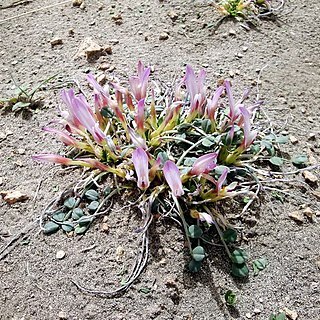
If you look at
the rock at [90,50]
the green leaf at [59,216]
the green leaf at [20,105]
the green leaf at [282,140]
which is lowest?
the green leaf at [282,140]

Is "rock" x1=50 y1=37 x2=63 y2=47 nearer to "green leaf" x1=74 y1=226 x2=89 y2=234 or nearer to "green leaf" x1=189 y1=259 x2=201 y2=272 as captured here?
"green leaf" x1=74 y1=226 x2=89 y2=234

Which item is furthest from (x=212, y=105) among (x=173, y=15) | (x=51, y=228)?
(x=173, y=15)

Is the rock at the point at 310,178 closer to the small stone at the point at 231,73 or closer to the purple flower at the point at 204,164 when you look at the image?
the purple flower at the point at 204,164

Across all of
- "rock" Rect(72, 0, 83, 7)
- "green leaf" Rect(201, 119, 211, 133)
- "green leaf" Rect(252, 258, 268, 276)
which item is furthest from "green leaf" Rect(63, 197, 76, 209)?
"rock" Rect(72, 0, 83, 7)

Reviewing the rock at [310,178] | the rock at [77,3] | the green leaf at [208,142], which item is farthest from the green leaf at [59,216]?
the rock at [77,3]

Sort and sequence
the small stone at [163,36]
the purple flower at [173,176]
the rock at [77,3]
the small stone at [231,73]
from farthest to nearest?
the rock at [77,3] < the small stone at [163,36] < the small stone at [231,73] < the purple flower at [173,176]

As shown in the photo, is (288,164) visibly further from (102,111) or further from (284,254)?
(102,111)

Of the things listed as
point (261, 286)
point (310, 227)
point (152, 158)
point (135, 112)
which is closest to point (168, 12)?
point (135, 112)
